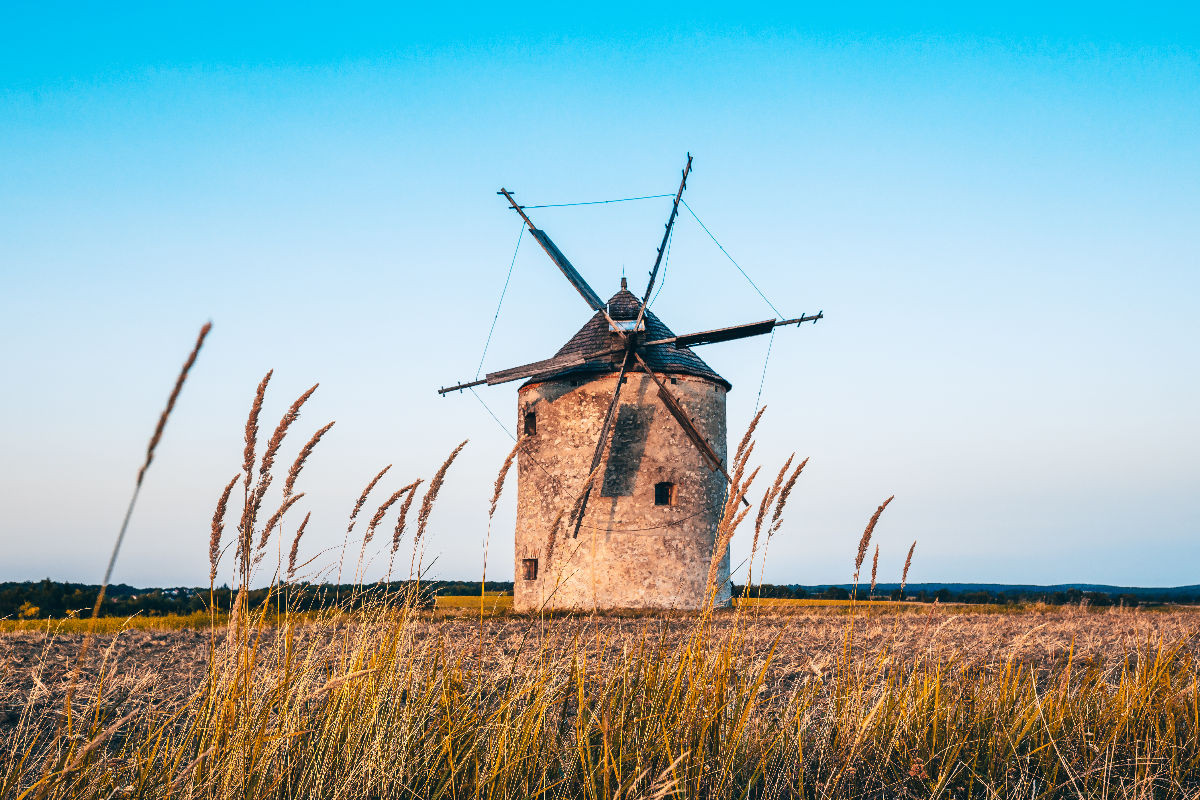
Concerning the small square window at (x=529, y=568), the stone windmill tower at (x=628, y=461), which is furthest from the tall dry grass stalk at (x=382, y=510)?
the small square window at (x=529, y=568)

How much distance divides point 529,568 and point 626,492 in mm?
2764

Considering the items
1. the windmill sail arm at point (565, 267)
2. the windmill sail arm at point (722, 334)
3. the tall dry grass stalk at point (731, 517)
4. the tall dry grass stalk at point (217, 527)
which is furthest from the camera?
the windmill sail arm at point (565, 267)

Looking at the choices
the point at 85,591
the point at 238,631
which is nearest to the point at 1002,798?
the point at 238,631

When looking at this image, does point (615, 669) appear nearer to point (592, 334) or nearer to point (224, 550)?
point (224, 550)

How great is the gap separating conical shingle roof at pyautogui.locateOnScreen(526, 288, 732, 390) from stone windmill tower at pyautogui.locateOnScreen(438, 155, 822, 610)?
3 centimetres

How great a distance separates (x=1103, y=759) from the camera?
3.44 m

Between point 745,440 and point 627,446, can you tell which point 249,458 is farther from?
point 627,446

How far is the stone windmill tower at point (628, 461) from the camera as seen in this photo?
607 inches

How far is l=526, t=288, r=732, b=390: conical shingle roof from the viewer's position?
16062 mm

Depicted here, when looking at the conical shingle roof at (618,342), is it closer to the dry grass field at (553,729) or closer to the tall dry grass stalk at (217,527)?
the dry grass field at (553,729)

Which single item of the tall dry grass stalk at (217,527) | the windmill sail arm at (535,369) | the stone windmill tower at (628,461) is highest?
the windmill sail arm at (535,369)

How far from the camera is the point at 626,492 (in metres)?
15.6

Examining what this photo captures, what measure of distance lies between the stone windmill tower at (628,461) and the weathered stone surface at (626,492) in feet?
0.06

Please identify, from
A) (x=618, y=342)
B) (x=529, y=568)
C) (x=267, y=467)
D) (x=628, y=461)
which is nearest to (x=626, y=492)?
(x=628, y=461)
